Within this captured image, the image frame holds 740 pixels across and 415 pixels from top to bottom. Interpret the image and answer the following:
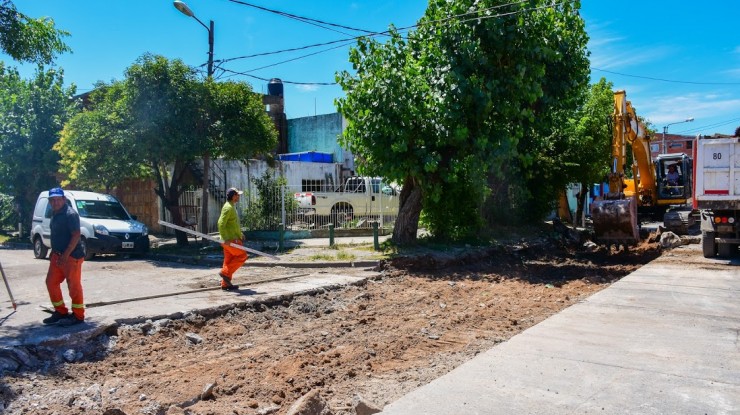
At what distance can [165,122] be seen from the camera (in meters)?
15.4

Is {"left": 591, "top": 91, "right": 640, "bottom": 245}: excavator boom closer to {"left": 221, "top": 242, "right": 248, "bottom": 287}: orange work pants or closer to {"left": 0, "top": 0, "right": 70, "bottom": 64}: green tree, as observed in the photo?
{"left": 221, "top": 242, "right": 248, "bottom": 287}: orange work pants

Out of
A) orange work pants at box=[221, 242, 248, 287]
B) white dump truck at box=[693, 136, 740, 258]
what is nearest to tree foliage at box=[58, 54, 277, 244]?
orange work pants at box=[221, 242, 248, 287]

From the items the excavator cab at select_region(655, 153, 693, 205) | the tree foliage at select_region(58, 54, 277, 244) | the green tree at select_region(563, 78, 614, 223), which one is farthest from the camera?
the excavator cab at select_region(655, 153, 693, 205)

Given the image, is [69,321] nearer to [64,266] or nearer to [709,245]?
[64,266]

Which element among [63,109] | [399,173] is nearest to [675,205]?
[399,173]

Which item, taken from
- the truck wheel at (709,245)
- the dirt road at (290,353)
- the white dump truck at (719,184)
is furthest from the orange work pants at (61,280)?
the truck wheel at (709,245)

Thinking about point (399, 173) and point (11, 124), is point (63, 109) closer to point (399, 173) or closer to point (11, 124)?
point (11, 124)

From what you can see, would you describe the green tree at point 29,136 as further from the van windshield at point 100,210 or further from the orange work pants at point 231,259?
the orange work pants at point 231,259

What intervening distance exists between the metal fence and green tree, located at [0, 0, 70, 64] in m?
9.20

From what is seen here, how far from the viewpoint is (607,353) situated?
5973mm

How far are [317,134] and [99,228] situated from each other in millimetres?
23953

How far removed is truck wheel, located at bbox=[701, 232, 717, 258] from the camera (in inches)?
531

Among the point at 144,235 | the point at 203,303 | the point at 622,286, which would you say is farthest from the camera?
the point at 144,235

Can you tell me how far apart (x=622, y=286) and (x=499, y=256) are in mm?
5710
